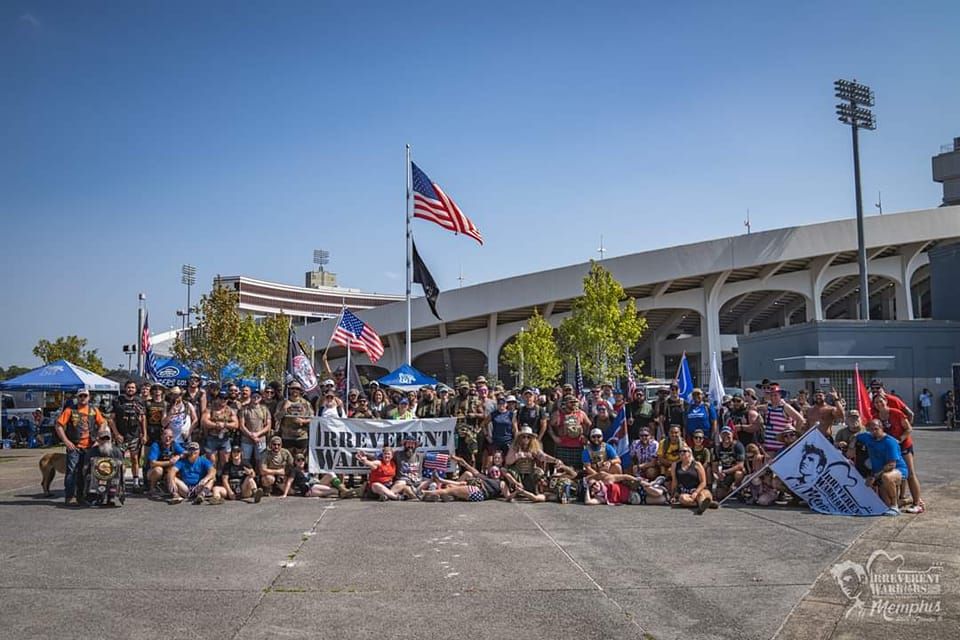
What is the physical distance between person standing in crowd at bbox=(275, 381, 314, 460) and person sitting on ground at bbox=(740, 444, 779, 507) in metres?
7.08

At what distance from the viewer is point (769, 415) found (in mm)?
12391

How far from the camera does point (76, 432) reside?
1162 centimetres

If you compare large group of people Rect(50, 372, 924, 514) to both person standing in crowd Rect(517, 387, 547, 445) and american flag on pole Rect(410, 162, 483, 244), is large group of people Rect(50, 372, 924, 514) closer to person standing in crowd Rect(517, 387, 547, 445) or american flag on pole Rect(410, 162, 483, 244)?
person standing in crowd Rect(517, 387, 547, 445)

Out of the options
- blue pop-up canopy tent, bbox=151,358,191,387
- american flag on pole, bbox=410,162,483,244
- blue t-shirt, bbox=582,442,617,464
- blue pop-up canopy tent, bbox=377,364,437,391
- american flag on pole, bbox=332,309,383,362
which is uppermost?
american flag on pole, bbox=410,162,483,244

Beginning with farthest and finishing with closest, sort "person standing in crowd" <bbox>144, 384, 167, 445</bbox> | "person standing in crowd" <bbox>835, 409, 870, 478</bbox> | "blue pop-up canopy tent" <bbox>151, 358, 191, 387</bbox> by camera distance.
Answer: "blue pop-up canopy tent" <bbox>151, 358, 191, 387</bbox>, "person standing in crowd" <bbox>144, 384, 167, 445</bbox>, "person standing in crowd" <bbox>835, 409, 870, 478</bbox>

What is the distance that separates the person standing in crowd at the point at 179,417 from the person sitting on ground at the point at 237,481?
838mm

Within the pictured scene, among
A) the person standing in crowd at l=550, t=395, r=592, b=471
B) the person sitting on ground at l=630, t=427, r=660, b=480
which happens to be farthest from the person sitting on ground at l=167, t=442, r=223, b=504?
the person sitting on ground at l=630, t=427, r=660, b=480

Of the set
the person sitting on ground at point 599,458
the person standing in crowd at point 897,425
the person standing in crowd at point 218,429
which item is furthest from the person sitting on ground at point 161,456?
the person standing in crowd at point 897,425

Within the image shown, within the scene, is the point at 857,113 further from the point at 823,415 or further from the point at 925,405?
the point at 823,415

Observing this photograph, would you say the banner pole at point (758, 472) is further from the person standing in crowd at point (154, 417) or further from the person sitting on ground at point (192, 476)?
the person standing in crowd at point (154, 417)

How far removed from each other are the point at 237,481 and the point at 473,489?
379cm

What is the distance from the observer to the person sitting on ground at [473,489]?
466 inches

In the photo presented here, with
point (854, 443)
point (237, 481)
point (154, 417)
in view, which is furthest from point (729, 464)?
point (154, 417)

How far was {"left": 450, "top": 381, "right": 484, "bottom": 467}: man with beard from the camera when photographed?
1316cm
